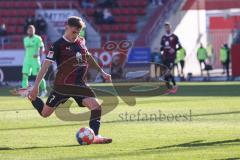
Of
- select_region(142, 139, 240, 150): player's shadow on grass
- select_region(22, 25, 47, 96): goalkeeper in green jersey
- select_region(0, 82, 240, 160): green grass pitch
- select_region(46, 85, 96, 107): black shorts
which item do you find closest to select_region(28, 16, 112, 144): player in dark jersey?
select_region(46, 85, 96, 107): black shorts

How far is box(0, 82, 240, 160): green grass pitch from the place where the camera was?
1083cm

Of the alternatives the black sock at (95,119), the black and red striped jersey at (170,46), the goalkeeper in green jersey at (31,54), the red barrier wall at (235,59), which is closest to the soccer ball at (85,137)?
the black sock at (95,119)

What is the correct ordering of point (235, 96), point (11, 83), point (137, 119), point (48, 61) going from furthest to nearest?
point (11, 83), point (235, 96), point (137, 119), point (48, 61)

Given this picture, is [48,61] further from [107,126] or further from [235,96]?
[235,96]

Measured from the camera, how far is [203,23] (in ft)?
154

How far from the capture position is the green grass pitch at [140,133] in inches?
426

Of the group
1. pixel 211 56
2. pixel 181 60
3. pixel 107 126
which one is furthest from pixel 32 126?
pixel 211 56

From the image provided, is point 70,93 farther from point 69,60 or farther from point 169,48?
point 169,48

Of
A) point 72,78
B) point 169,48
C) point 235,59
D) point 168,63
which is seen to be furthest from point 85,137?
point 235,59

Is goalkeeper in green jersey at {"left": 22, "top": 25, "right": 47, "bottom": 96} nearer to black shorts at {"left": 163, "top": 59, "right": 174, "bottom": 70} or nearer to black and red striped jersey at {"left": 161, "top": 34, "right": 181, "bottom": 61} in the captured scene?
black and red striped jersey at {"left": 161, "top": 34, "right": 181, "bottom": 61}

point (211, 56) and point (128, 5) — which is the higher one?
point (128, 5)

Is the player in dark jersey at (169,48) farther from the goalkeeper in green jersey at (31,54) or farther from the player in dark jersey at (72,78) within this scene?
the player in dark jersey at (72,78)

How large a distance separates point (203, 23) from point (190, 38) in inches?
104

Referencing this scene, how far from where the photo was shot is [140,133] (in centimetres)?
1356
